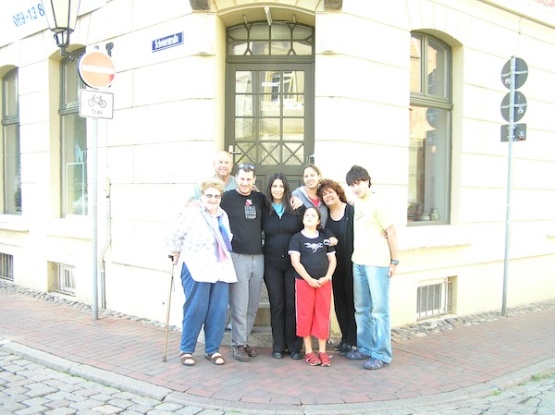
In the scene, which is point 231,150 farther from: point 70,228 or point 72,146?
point 72,146

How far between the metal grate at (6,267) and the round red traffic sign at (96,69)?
486 centimetres

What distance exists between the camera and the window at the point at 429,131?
24.0ft

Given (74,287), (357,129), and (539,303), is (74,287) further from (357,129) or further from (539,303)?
(539,303)

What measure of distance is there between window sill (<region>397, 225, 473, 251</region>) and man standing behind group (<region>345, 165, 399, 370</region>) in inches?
58.4

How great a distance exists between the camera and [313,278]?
16.9 feet

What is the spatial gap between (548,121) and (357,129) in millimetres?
4279

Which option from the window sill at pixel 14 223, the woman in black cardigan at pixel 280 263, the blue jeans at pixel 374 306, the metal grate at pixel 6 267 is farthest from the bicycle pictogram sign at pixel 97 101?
the metal grate at pixel 6 267

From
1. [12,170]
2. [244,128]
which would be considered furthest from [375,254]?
[12,170]

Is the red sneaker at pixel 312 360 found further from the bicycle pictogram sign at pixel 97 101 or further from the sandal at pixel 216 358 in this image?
the bicycle pictogram sign at pixel 97 101

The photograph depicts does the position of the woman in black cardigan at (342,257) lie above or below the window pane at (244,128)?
below

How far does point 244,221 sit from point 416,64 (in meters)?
3.66

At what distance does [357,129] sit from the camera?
6.27 meters

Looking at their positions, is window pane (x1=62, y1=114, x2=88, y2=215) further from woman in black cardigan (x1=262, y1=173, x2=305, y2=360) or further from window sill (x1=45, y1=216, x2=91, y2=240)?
woman in black cardigan (x1=262, y1=173, x2=305, y2=360)

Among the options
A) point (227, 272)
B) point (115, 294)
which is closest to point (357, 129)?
point (227, 272)
